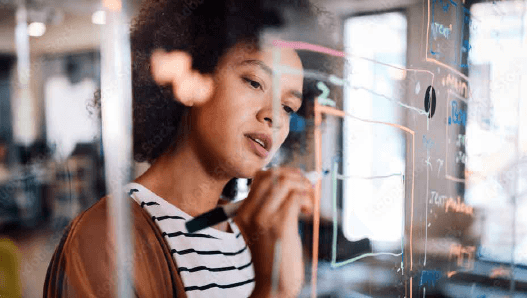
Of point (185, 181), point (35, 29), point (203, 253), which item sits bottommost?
point (203, 253)

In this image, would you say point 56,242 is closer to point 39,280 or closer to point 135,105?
point 39,280

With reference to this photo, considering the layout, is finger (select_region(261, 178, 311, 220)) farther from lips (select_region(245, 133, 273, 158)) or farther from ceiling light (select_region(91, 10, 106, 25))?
ceiling light (select_region(91, 10, 106, 25))

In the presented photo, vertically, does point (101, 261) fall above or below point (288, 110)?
below

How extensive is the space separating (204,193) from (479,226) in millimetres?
1367

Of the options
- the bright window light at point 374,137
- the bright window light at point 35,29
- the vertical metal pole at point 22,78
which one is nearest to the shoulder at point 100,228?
the vertical metal pole at point 22,78

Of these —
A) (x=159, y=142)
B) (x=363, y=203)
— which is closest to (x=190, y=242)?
(x=159, y=142)

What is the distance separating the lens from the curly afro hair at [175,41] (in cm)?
72

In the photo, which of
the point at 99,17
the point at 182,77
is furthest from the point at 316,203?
the point at 99,17

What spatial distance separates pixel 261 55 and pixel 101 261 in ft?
1.53

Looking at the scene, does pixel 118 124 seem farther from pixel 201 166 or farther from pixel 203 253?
pixel 203 253

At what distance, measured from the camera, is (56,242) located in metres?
0.65

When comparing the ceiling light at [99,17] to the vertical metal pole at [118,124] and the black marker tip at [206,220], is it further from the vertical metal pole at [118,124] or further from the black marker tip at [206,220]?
the black marker tip at [206,220]

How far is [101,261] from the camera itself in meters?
0.70

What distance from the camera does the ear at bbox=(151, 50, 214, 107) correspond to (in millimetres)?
742
